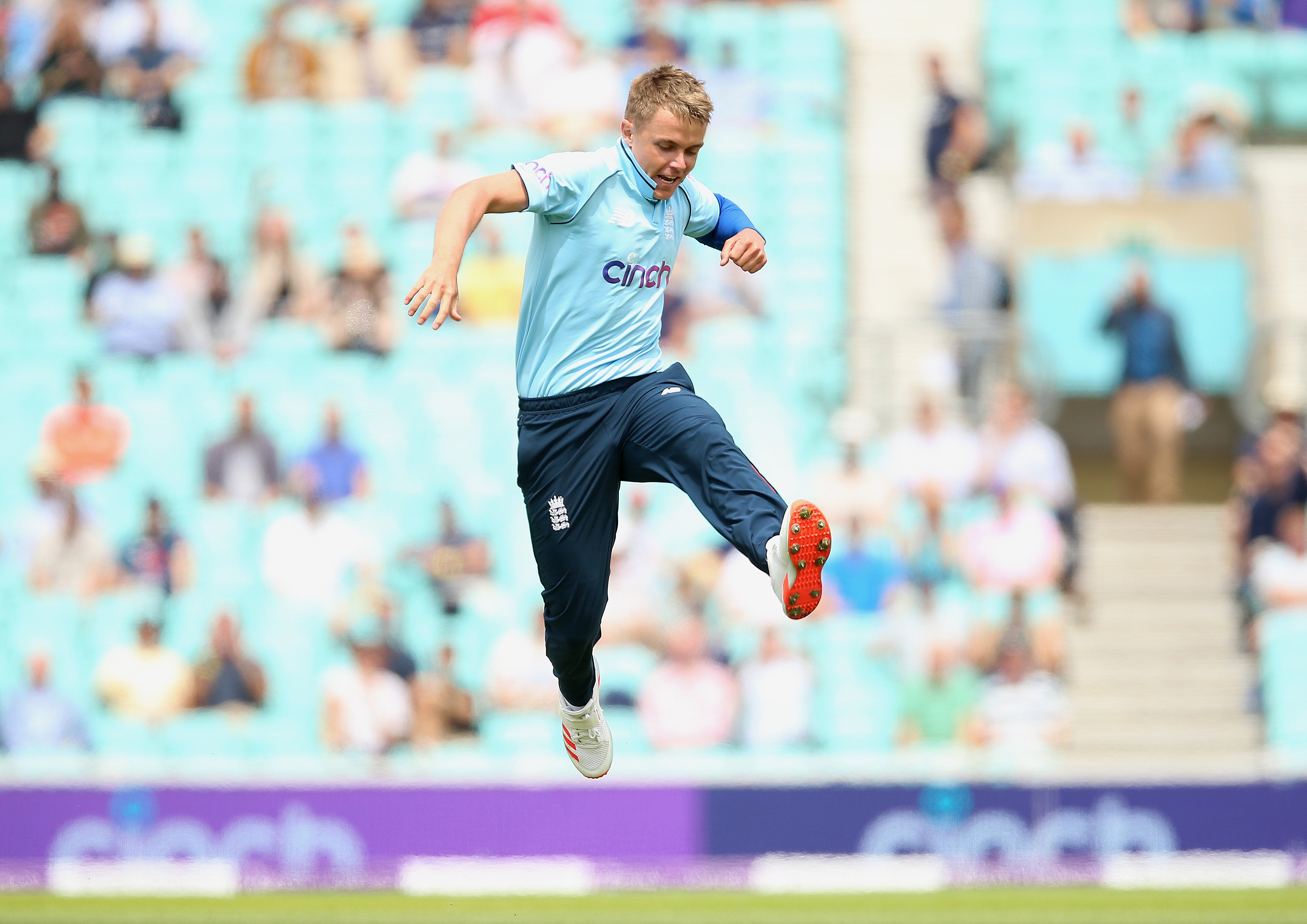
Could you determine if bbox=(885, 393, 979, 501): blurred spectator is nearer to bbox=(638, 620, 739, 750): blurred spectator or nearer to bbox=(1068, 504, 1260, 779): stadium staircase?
bbox=(1068, 504, 1260, 779): stadium staircase

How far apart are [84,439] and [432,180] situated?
338 centimetres

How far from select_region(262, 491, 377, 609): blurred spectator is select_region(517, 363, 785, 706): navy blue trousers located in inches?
229

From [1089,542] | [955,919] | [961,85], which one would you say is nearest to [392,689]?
[955,919]

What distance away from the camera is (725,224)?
6.44 m

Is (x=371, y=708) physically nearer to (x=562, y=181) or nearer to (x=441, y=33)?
(x=562, y=181)

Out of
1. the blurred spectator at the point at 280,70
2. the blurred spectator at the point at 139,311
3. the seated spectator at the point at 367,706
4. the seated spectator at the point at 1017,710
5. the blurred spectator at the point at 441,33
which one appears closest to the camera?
the seated spectator at the point at 1017,710

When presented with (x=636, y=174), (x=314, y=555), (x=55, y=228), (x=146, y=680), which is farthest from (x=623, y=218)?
(x=55, y=228)

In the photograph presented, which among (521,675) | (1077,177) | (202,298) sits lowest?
(521,675)

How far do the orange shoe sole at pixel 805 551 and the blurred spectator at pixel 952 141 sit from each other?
31.9 feet

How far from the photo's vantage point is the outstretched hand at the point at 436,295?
5.01 metres

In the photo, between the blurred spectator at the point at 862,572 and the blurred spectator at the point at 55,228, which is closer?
the blurred spectator at the point at 862,572

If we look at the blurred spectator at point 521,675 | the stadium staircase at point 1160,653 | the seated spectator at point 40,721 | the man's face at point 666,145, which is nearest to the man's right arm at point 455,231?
the man's face at point 666,145

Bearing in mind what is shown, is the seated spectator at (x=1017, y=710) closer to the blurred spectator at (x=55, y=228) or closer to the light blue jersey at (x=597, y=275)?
the light blue jersey at (x=597, y=275)

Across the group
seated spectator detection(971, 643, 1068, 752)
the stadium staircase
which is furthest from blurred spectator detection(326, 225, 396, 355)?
the stadium staircase
